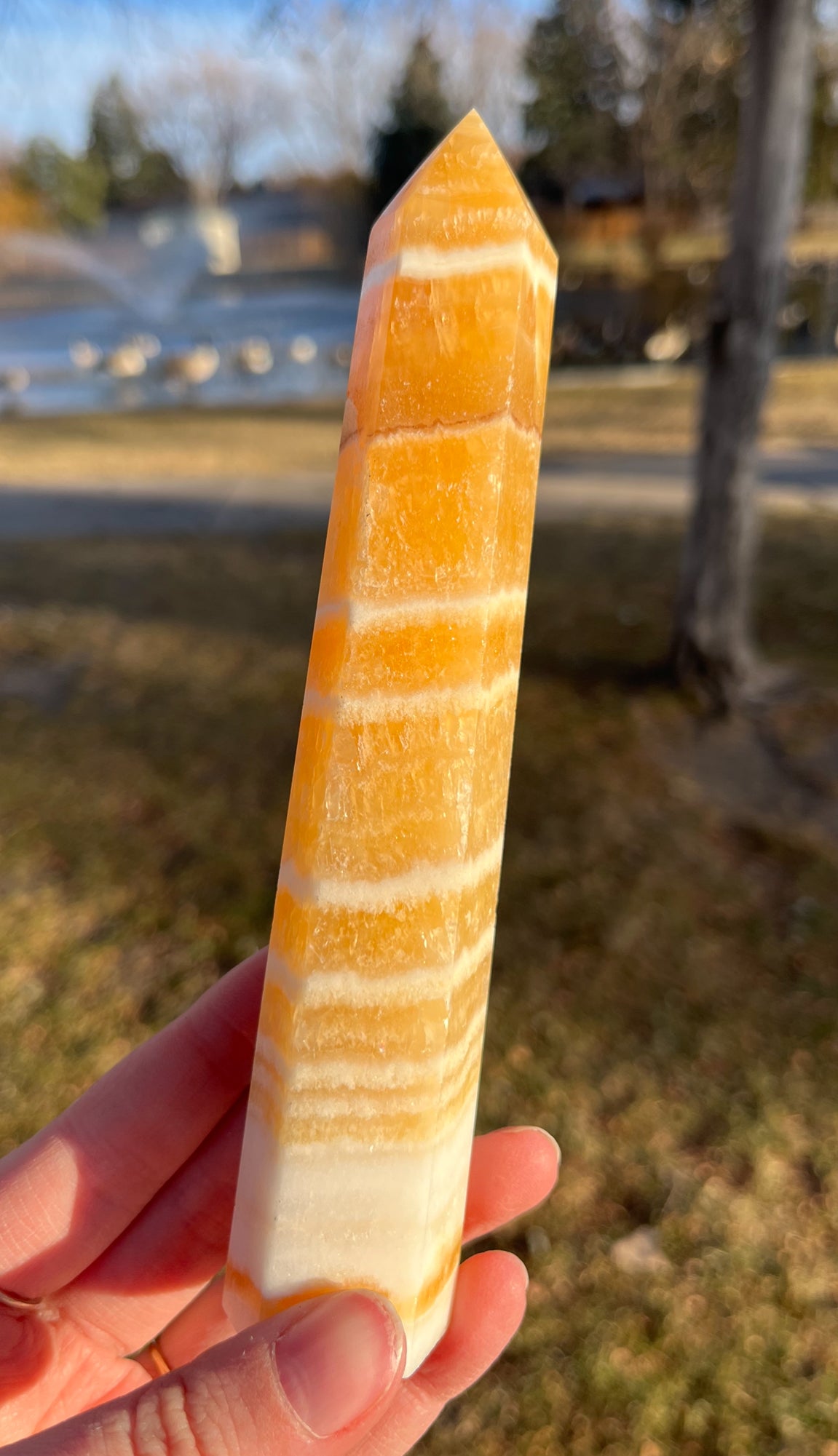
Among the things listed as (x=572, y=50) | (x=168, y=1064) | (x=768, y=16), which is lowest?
(x=168, y=1064)

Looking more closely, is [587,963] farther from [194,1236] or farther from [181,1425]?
[181,1425]

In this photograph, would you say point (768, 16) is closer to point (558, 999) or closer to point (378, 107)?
point (558, 999)

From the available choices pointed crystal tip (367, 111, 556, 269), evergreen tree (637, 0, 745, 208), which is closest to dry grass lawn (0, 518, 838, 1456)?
pointed crystal tip (367, 111, 556, 269)

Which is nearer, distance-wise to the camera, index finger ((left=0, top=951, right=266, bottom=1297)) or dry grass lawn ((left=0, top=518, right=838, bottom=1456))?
index finger ((left=0, top=951, right=266, bottom=1297))

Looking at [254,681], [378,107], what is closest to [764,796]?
[254,681]

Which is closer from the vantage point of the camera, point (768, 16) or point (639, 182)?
point (768, 16)

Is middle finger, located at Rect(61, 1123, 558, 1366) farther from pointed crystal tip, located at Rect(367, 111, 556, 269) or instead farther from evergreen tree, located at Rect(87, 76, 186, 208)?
evergreen tree, located at Rect(87, 76, 186, 208)

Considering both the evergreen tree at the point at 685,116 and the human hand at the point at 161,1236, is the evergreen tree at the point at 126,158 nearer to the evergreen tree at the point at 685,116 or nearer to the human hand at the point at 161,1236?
the evergreen tree at the point at 685,116
